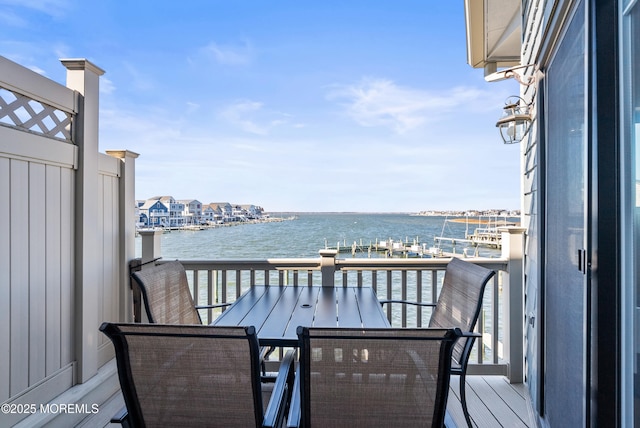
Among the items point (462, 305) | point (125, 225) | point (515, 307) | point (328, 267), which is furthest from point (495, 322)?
point (125, 225)

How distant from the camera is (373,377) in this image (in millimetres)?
1129

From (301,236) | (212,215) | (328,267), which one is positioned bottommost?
(301,236)

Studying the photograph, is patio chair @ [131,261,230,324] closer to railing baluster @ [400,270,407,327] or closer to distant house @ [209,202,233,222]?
railing baluster @ [400,270,407,327]

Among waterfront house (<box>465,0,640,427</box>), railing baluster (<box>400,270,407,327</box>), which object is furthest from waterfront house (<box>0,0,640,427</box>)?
railing baluster (<box>400,270,407,327</box>)

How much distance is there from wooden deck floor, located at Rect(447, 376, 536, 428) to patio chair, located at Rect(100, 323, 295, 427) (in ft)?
5.38

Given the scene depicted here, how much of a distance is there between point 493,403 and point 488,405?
59 mm

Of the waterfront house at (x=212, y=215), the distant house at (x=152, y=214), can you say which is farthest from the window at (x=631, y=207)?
the waterfront house at (x=212, y=215)

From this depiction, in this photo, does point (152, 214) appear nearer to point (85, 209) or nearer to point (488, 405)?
point (85, 209)

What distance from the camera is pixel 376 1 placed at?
7.03 m

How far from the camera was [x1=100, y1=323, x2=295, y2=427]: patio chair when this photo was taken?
43.7 inches

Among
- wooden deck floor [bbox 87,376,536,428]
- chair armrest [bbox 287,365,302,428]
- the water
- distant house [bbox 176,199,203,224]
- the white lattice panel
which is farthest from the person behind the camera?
the water

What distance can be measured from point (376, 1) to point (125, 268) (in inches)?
275

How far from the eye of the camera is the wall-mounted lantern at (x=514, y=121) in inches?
94.2

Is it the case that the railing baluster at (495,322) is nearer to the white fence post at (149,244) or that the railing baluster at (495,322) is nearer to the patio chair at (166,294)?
the patio chair at (166,294)
